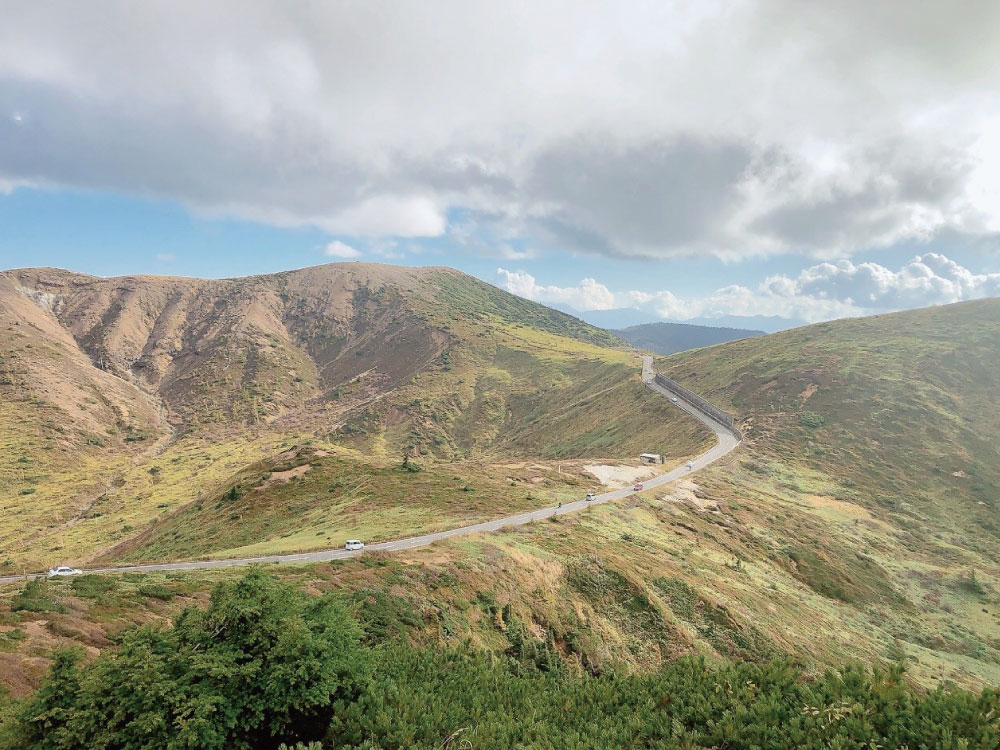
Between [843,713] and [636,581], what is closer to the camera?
[843,713]

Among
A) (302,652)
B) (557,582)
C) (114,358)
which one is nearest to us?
(302,652)

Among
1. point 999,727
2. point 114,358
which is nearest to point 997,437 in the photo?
point 999,727

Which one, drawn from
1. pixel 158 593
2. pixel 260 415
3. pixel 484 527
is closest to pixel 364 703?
pixel 158 593

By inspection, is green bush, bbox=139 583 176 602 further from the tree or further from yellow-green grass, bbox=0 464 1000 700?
the tree

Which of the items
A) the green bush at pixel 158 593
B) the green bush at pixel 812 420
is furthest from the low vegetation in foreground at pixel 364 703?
the green bush at pixel 812 420

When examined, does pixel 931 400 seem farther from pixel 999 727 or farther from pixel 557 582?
pixel 999 727

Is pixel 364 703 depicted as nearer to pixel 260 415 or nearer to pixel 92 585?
pixel 92 585
